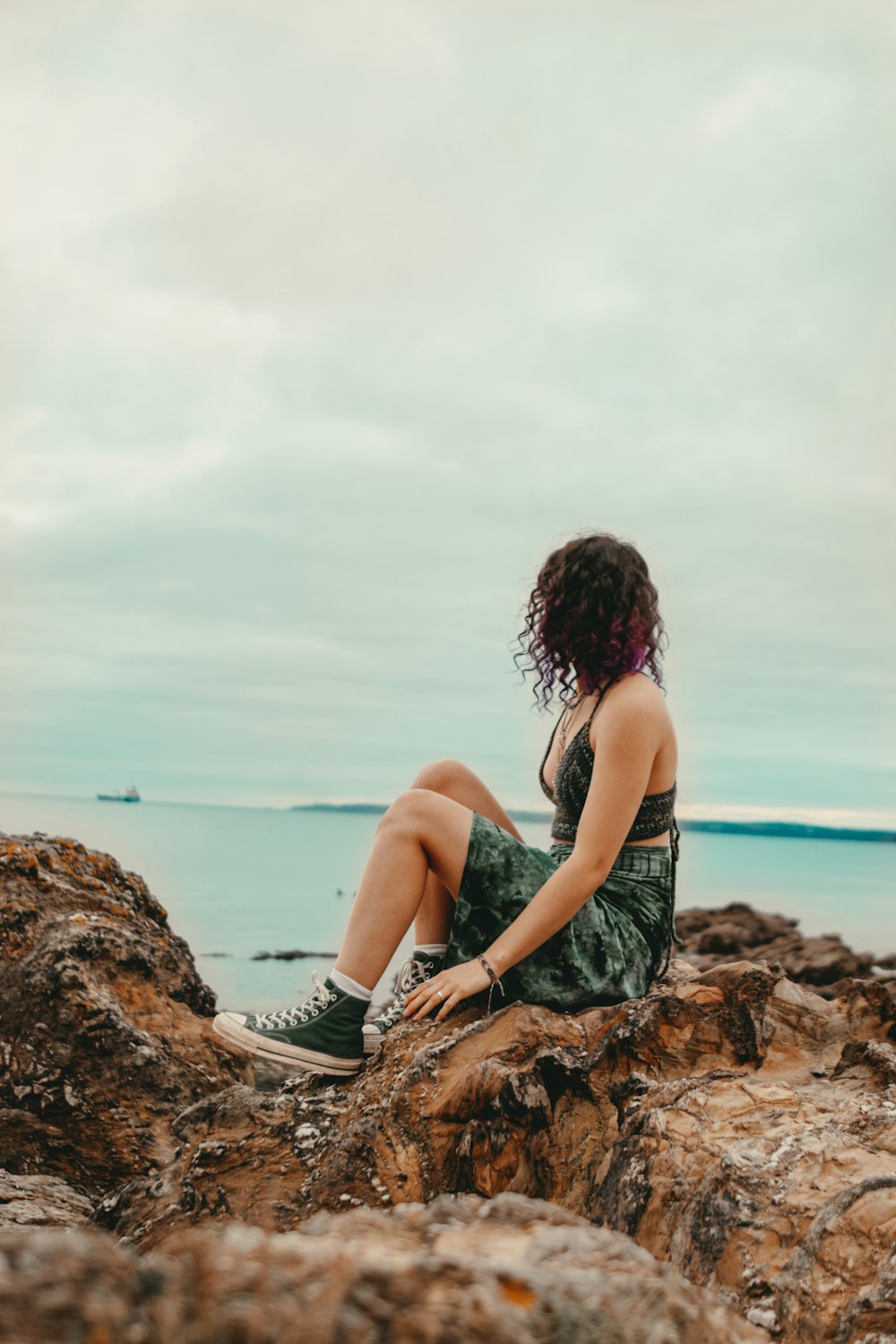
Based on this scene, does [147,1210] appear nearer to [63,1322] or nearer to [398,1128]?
[398,1128]

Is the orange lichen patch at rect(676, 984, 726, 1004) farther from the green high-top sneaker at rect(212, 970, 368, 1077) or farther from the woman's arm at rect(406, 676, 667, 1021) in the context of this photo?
the green high-top sneaker at rect(212, 970, 368, 1077)

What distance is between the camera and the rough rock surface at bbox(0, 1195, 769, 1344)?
50.8 inches

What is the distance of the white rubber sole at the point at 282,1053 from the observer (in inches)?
156

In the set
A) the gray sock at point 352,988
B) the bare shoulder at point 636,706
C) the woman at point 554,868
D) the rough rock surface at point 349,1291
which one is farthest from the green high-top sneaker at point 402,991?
the rough rock surface at point 349,1291

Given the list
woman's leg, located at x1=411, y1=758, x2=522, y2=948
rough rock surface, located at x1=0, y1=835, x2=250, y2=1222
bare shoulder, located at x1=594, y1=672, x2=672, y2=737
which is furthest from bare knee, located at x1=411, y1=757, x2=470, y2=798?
rough rock surface, located at x1=0, y1=835, x2=250, y2=1222

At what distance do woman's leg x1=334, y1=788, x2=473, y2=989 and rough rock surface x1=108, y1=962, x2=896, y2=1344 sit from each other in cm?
37

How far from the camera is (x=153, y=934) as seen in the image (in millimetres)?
5508

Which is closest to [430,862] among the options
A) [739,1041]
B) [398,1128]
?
[398,1128]

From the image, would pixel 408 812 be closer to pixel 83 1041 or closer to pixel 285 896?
pixel 83 1041

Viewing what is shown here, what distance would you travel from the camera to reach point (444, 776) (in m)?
4.70

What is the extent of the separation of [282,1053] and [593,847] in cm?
145

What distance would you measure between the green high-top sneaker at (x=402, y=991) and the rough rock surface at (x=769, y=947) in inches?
404

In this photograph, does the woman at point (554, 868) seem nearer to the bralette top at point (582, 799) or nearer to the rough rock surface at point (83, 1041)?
the bralette top at point (582, 799)

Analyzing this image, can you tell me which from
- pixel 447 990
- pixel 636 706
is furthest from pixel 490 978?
pixel 636 706
